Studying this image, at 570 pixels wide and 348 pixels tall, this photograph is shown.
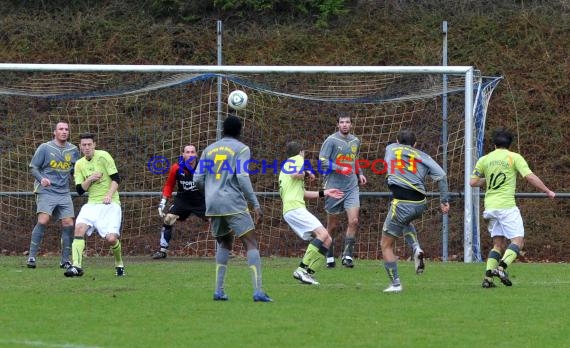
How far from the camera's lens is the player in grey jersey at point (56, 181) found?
15977mm

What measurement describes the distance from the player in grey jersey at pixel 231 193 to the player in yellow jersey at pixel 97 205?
3.40m

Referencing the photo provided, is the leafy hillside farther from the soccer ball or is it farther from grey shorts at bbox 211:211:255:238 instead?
grey shorts at bbox 211:211:255:238

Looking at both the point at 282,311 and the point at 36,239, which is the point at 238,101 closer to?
the point at 36,239

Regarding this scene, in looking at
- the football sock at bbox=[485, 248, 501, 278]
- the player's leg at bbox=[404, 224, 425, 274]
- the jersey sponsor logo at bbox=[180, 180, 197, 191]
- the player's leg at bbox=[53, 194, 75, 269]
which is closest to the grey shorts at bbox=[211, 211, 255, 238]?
the football sock at bbox=[485, 248, 501, 278]

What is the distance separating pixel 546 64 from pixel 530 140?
2.02 m

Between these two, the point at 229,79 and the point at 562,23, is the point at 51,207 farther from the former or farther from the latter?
the point at 562,23

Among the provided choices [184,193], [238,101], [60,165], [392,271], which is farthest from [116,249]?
[392,271]

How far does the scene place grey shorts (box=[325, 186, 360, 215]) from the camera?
650 inches

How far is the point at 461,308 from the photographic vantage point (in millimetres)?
10742

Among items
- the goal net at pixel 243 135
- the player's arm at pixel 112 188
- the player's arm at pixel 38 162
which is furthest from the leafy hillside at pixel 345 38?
the player's arm at pixel 112 188

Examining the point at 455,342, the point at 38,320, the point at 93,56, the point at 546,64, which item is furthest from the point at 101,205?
the point at 546,64

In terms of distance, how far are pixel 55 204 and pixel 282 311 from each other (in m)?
6.75

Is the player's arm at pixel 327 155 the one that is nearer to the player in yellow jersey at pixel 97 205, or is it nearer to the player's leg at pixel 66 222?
the player in yellow jersey at pixel 97 205

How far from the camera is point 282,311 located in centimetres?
1043
